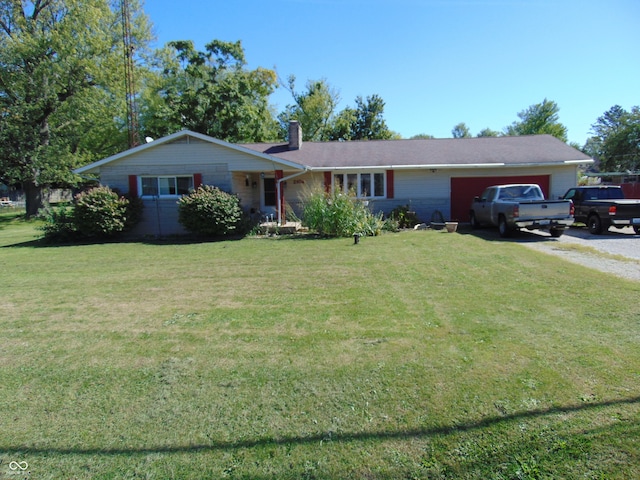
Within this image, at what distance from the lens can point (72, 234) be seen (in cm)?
1476

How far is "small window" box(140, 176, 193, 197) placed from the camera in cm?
1592

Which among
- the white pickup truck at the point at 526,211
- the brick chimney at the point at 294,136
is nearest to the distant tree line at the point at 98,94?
the brick chimney at the point at 294,136

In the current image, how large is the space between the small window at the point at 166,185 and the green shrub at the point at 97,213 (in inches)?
61.7

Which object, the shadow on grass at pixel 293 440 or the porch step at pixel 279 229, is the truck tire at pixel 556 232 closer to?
the porch step at pixel 279 229

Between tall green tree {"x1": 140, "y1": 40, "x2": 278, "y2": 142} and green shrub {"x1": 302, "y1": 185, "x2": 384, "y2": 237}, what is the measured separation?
19.8 m

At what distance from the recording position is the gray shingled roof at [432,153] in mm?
17375

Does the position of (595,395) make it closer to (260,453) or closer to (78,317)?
(260,453)

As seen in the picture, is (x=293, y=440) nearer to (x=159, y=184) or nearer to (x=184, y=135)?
(x=184, y=135)

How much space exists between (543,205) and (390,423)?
37.0ft

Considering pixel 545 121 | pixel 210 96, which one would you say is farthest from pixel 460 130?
pixel 210 96

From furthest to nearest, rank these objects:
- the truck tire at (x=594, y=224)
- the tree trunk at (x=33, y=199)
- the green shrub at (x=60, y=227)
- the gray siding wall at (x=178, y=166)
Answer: the tree trunk at (x=33, y=199), the gray siding wall at (x=178, y=166), the green shrub at (x=60, y=227), the truck tire at (x=594, y=224)

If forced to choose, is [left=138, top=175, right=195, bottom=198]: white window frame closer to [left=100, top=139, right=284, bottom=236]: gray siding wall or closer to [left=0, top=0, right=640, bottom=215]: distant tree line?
[left=100, top=139, right=284, bottom=236]: gray siding wall

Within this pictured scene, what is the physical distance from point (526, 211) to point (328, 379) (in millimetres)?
10689

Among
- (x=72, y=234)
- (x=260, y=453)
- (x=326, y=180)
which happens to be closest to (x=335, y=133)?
(x=326, y=180)
